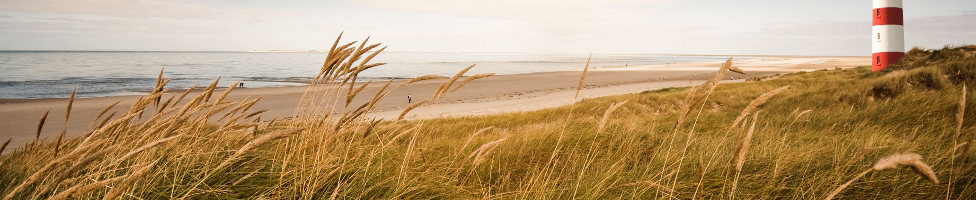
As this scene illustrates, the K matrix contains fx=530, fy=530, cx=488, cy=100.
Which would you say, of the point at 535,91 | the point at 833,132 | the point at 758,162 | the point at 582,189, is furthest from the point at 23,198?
the point at 535,91

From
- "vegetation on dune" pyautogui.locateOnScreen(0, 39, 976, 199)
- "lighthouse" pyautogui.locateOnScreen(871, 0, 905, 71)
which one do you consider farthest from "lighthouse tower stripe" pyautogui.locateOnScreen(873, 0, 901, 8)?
"vegetation on dune" pyautogui.locateOnScreen(0, 39, 976, 199)

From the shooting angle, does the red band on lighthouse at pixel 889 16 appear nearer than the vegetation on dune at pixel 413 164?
No

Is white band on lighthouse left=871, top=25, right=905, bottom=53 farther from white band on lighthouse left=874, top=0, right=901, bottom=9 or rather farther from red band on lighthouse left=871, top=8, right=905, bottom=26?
white band on lighthouse left=874, top=0, right=901, bottom=9

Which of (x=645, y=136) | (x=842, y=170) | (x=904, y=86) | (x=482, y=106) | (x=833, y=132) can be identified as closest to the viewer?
(x=842, y=170)

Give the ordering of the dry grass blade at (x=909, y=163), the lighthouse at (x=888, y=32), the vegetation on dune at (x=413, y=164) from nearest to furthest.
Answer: the dry grass blade at (x=909, y=163)
the vegetation on dune at (x=413, y=164)
the lighthouse at (x=888, y=32)

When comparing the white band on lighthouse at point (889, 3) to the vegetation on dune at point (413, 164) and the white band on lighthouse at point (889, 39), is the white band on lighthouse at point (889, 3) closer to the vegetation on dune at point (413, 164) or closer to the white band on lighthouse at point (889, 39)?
the white band on lighthouse at point (889, 39)

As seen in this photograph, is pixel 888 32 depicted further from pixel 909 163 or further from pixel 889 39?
pixel 909 163

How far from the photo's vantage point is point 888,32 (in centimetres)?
2030

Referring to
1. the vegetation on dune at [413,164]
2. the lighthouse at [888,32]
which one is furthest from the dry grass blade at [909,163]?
the lighthouse at [888,32]

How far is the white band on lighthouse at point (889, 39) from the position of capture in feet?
65.9

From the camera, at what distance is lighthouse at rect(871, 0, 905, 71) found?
20062mm

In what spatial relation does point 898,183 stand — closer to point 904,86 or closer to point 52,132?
point 904,86

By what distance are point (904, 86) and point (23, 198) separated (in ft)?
40.0

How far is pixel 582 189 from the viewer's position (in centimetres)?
269
